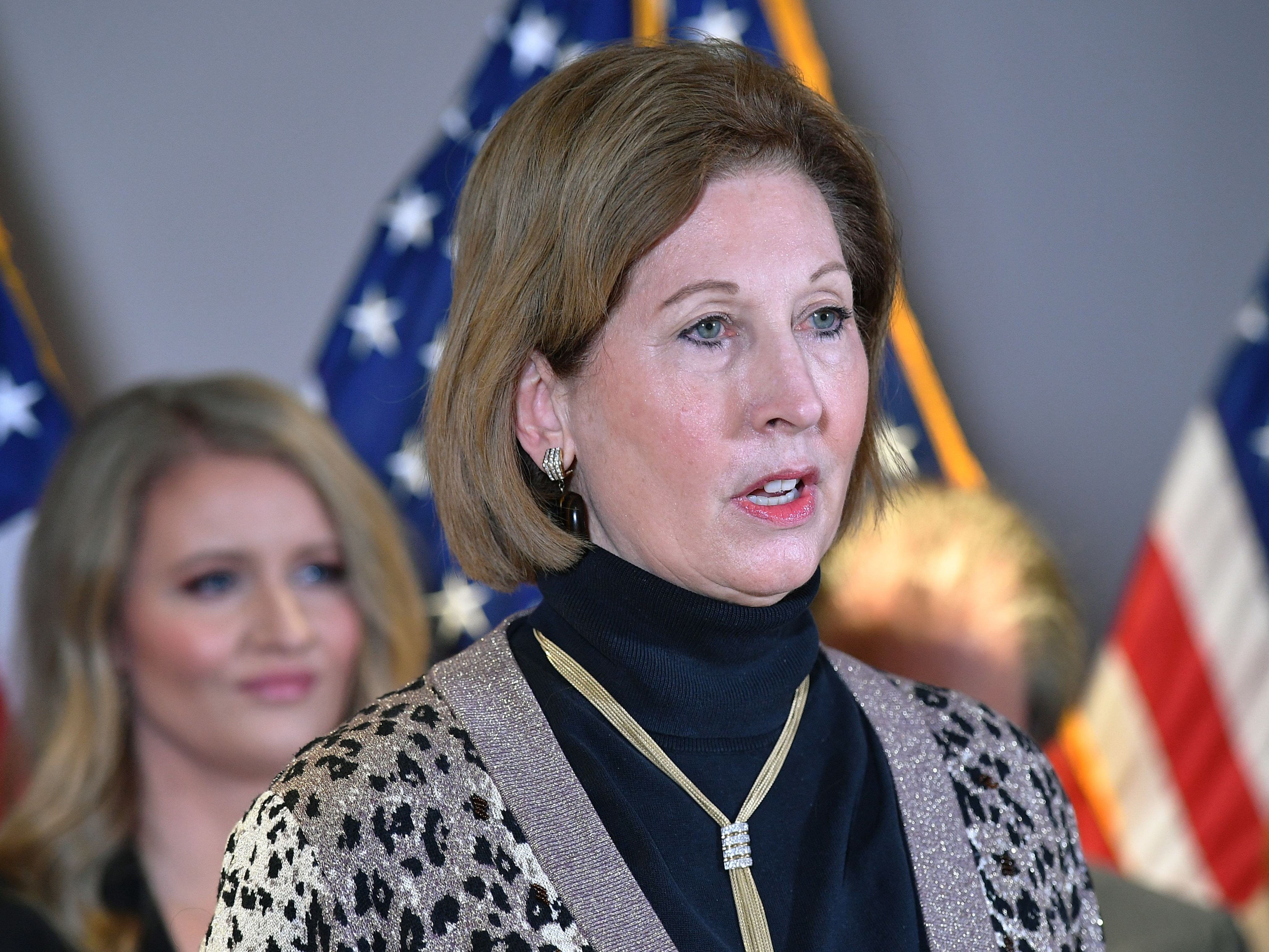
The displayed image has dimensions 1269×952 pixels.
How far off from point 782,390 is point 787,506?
0.12m

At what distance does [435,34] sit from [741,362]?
2.27 metres

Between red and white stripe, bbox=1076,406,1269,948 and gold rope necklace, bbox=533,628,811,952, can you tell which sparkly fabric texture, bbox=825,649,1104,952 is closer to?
gold rope necklace, bbox=533,628,811,952

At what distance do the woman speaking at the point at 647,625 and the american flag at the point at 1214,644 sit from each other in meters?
1.79

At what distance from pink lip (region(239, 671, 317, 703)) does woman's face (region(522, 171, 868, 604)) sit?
1353 millimetres

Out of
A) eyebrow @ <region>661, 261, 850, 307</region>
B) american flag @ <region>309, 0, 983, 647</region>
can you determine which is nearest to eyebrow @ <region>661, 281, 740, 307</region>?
eyebrow @ <region>661, 261, 850, 307</region>

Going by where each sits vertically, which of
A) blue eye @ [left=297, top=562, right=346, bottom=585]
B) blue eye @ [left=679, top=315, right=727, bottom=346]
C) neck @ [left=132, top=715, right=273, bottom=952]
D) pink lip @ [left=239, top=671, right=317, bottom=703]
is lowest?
neck @ [left=132, top=715, right=273, bottom=952]

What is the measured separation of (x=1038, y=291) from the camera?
3336 mm

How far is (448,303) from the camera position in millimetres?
3123

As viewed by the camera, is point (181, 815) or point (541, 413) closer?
point (541, 413)

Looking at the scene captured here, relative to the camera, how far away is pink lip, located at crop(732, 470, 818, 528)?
135cm

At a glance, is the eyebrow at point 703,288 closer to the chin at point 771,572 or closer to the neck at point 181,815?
the chin at point 771,572

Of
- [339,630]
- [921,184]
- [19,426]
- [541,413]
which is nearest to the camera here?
[541,413]

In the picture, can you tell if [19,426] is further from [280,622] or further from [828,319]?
[828,319]

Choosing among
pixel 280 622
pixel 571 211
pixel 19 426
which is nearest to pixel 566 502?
pixel 571 211
